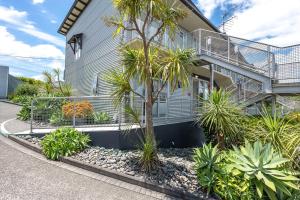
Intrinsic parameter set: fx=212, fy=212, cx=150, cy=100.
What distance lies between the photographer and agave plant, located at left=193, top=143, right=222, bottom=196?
471 centimetres

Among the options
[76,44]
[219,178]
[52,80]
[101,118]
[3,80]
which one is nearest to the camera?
[219,178]

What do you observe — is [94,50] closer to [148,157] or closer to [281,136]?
[148,157]

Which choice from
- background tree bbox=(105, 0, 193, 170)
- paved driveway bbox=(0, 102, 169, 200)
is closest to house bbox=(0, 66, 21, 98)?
paved driveway bbox=(0, 102, 169, 200)

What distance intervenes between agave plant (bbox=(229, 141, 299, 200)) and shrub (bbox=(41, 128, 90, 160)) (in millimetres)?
4397

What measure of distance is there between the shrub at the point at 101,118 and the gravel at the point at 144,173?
4.51ft

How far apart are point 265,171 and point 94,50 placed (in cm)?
1176

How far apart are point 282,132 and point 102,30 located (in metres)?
Result: 10.6

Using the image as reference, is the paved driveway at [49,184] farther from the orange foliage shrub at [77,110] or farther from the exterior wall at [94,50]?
the exterior wall at [94,50]

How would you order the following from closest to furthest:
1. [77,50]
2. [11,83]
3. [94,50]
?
[94,50] < [77,50] < [11,83]

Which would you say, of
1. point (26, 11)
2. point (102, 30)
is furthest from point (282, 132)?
point (26, 11)

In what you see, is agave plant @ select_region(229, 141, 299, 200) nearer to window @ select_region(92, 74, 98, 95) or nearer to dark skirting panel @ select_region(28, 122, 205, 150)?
dark skirting panel @ select_region(28, 122, 205, 150)

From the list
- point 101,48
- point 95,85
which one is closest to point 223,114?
point 95,85

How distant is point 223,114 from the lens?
603 cm

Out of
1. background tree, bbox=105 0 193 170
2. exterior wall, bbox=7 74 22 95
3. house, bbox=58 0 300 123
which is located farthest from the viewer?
exterior wall, bbox=7 74 22 95
